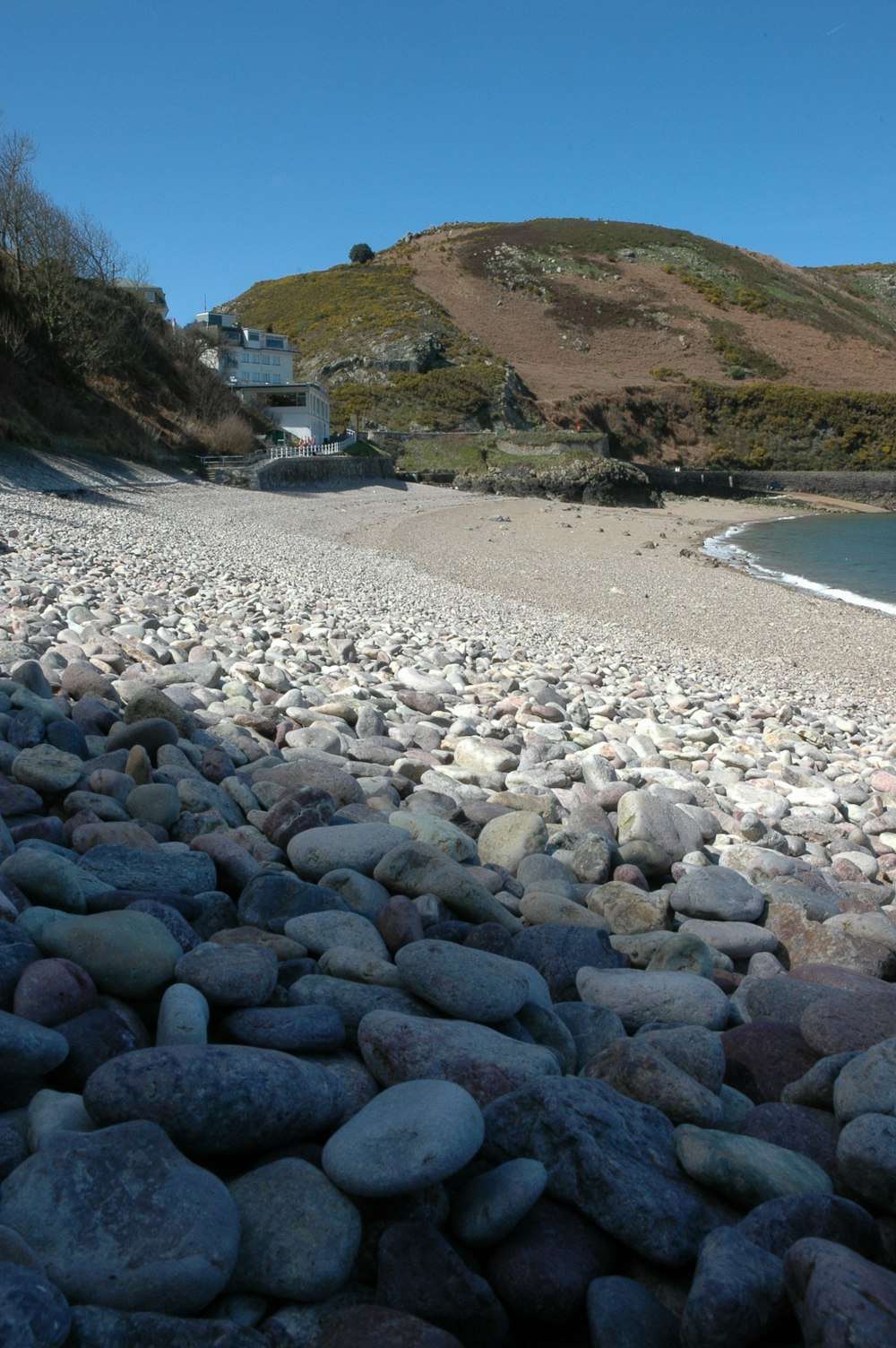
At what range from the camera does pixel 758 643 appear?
1252 centimetres

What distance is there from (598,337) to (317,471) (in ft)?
164

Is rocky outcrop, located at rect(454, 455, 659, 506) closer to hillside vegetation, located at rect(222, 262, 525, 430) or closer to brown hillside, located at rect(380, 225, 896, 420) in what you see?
hillside vegetation, located at rect(222, 262, 525, 430)

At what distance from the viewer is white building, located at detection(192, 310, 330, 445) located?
47969mm

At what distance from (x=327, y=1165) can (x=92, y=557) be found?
420 inches

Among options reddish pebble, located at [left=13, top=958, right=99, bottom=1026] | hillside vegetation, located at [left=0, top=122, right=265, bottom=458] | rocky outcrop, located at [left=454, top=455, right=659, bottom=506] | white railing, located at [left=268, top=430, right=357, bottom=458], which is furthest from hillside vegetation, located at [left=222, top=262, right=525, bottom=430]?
reddish pebble, located at [left=13, top=958, right=99, bottom=1026]

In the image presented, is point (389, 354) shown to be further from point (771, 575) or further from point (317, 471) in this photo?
point (771, 575)

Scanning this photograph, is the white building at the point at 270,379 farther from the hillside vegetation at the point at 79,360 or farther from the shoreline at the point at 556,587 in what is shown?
the shoreline at the point at 556,587

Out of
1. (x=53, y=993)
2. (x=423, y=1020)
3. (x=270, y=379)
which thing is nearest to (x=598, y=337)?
(x=270, y=379)

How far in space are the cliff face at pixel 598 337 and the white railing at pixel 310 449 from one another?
41.5ft

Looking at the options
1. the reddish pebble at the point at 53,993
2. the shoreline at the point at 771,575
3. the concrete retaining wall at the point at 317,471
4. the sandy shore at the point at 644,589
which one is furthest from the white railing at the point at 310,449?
the reddish pebble at the point at 53,993

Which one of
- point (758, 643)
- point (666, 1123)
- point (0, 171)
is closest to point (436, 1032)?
point (666, 1123)

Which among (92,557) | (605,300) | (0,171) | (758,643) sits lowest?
(758,643)

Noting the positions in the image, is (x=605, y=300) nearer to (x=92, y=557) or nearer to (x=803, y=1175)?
(x=92, y=557)

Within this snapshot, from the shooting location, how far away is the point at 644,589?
17.3 metres
